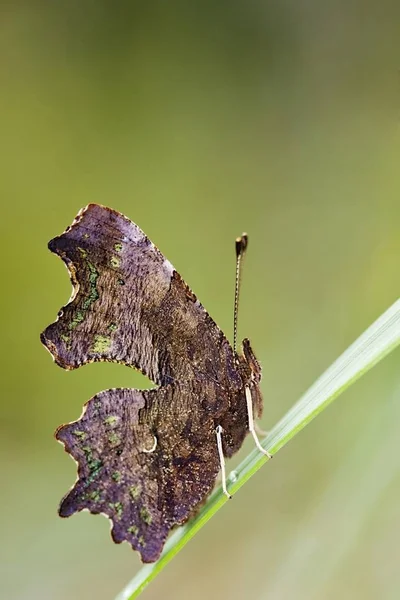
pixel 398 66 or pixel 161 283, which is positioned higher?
pixel 398 66

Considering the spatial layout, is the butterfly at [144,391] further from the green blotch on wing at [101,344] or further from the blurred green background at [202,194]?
the blurred green background at [202,194]

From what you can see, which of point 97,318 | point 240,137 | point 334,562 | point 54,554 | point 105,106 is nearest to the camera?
point 97,318

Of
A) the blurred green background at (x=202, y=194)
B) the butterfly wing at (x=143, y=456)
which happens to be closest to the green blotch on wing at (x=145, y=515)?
the butterfly wing at (x=143, y=456)

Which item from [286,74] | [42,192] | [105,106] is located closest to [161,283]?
[42,192]

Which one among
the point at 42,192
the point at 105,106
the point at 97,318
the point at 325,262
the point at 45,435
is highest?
the point at 105,106

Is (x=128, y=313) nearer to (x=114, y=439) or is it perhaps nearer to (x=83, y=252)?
(x=83, y=252)

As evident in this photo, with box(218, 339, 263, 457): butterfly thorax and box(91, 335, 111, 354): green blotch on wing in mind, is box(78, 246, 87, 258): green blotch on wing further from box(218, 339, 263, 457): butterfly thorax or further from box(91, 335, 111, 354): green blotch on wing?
box(218, 339, 263, 457): butterfly thorax

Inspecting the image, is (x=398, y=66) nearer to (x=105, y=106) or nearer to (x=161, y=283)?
(x=105, y=106)
